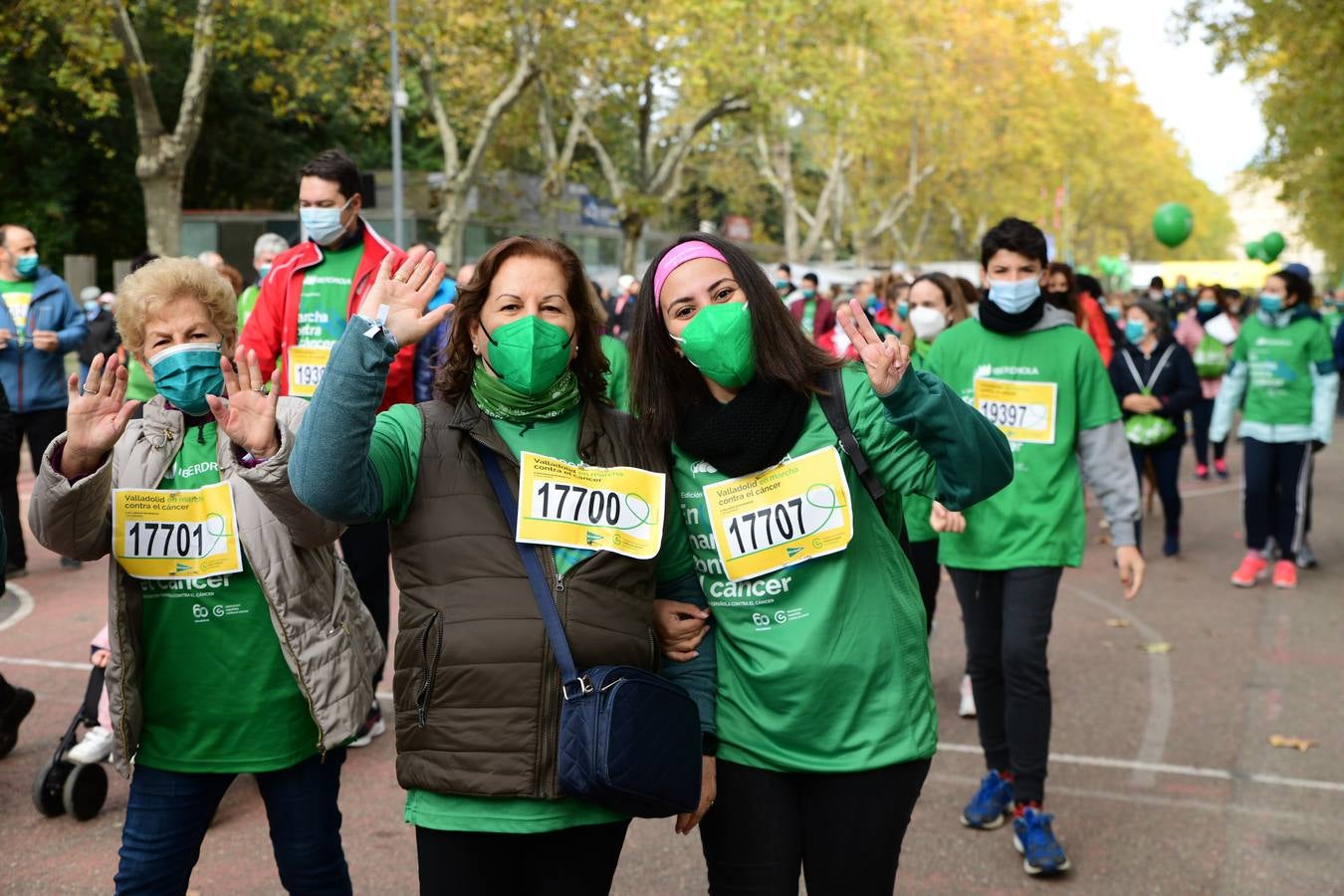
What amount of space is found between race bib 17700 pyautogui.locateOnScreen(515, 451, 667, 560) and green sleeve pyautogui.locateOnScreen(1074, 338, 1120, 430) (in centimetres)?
240

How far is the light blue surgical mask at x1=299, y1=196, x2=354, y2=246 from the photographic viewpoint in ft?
17.4

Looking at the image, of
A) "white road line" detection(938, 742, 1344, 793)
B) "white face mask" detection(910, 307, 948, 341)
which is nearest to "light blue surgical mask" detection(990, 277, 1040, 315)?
"white face mask" detection(910, 307, 948, 341)

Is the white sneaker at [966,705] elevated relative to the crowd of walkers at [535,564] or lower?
lower

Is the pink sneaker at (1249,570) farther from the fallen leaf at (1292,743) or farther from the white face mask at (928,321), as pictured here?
the white face mask at (928,321)

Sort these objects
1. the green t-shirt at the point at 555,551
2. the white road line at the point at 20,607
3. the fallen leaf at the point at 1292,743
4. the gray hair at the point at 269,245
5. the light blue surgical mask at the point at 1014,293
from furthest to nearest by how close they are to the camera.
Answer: the gray hair at the point at 269,245
the white road line at the point at 20,607
the fallen leaf at the point at 1292,743
the light blue surgical mask at the point at 1014,293
the green t-shirt at the point at 555,551

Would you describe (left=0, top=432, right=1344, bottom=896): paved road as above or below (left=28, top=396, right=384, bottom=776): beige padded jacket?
below

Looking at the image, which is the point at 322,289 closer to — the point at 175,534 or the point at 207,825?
the point at 175,534

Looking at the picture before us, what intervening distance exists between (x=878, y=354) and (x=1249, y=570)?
7722 mm

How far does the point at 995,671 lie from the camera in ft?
15.8

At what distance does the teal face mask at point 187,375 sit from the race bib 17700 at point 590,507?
35.5 inches

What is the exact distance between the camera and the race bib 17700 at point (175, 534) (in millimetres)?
3152

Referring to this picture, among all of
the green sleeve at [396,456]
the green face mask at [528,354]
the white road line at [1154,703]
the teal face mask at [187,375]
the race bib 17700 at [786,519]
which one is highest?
the green face mask at [528,354]

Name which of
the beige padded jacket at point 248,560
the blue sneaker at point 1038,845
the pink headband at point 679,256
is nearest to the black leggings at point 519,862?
the beige padded jacket at point 248,560

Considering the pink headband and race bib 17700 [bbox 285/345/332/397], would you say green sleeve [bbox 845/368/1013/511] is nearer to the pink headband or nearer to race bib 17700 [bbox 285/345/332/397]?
the pink headband
